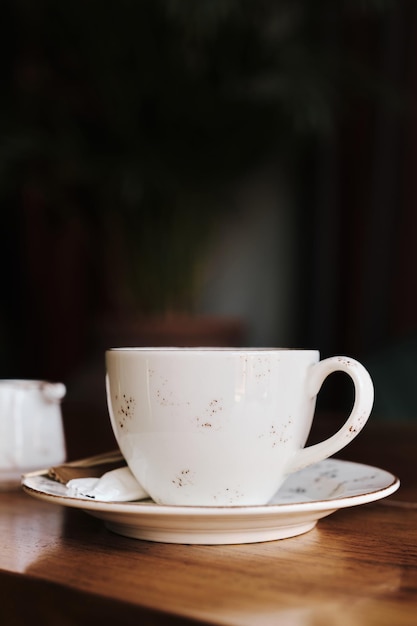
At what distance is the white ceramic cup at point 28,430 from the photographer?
530 mm

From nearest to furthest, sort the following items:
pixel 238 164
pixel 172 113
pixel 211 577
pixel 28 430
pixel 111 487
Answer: pixel 211 577
pixel 111 487
pixel 28 430
pixel 172 113
pixel 238 164

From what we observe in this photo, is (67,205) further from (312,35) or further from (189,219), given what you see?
(312,35)

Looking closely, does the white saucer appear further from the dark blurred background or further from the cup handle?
the dark blurred background

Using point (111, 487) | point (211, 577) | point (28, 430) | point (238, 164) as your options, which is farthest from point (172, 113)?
point (211, 577)

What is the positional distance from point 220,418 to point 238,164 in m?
2.02

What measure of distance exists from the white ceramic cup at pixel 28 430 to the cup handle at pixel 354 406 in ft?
0.65

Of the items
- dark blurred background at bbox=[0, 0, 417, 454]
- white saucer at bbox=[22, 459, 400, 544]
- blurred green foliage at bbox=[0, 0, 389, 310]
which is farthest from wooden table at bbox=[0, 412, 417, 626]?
blurred green foliage at bbox=[0, 0, 389, 310]

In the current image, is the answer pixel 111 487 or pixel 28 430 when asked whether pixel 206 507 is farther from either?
pixel 28 430

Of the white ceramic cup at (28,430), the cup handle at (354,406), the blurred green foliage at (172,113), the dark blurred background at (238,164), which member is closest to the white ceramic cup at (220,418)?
the cup handle at (354,406)

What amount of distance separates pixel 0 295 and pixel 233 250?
Answer: 3.55 feet

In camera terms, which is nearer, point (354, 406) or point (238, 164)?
point (354, 406)

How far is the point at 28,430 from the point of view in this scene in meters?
0.54

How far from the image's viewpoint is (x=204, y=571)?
0.33 m

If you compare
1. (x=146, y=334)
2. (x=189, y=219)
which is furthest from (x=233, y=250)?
(x=146, y=334)
